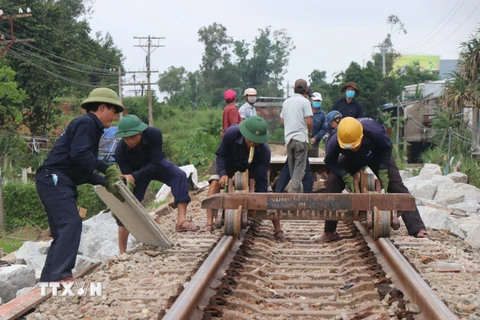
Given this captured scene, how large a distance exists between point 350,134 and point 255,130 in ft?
3.40

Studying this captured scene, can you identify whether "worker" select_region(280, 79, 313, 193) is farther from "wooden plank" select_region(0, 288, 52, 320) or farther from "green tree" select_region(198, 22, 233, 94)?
"green tree" select_region(198, 22, 233, 94)

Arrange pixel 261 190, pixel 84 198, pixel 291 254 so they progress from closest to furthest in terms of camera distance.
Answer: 1. pixel 291 254
2. pixel 261 190
3. pixel 84 198

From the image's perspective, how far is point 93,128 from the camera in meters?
5.58

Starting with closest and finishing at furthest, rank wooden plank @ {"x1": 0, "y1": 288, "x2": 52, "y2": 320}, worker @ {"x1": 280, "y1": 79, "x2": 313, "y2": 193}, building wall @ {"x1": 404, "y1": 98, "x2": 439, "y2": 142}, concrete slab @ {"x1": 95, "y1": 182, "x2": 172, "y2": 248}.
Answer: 1. wooden plank @ {"x1": 0, "y1": 288, "x2": 52, "y2": 320}
2. concrete slab @ {"x1": 95, "y1": 182, "x2": 172, "y2": 248}
3. worker @ {"x1": 280, "y1": 79, "x2": 313, "y2": 193}
4. building wall @ {"x1": 404, "y1": 98, "x2": 439, "y2": 142}

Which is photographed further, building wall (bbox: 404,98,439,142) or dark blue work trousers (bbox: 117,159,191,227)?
building wall (bbox: 404,98,439,142)

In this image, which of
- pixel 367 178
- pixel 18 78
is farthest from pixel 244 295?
pixel 18 78

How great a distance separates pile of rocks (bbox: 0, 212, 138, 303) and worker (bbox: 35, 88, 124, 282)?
1.43 metres

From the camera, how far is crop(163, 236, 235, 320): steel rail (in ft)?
12.5

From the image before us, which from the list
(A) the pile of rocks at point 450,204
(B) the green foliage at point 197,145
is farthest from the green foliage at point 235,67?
(A) the pile of rocks at point 450,204

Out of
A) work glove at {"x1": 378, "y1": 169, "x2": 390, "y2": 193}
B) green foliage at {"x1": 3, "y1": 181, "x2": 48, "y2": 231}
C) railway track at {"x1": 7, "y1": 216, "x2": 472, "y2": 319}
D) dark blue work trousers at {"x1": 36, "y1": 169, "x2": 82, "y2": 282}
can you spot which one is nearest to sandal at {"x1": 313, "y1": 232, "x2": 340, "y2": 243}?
railway track at {"x1": 7, "y1": 216, "x2": 472, "y2": 319}

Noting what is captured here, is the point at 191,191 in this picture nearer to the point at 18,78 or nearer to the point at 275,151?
the point at 275,151

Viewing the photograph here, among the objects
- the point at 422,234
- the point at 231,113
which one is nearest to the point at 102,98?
the point at 422,234

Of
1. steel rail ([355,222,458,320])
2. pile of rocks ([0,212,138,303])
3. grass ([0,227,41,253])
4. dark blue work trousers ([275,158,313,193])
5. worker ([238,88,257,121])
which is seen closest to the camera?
steel rail ([355,222,458,320])

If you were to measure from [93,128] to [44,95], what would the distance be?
39.4m
